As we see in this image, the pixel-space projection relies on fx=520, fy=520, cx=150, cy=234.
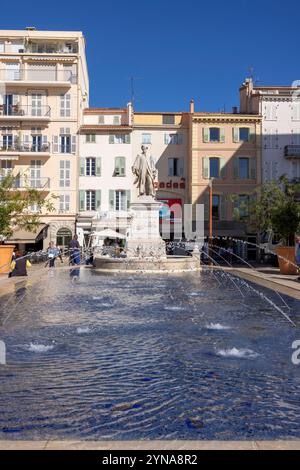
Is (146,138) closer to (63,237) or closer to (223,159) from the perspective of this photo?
(223,159)

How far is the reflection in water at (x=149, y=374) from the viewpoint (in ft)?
13.9

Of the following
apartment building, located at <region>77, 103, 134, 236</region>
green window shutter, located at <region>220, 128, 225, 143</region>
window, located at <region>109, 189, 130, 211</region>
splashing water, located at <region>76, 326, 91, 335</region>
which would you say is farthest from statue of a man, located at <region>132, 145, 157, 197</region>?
green window shutter, located at <region>220, 128, 225, 143</region>

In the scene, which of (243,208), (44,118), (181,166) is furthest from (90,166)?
(243,208)

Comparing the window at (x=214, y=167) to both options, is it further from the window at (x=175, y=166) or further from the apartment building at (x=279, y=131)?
the apartment building at (x=279, y=131)

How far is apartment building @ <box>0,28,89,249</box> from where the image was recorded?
46.7m

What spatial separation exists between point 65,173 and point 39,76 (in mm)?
9249

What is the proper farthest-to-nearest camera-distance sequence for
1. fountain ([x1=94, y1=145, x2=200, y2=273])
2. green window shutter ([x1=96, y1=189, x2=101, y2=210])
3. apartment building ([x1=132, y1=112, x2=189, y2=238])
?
apartment building ([x1=132, y1=112, x2=189, y2=238]), green window shutter ([x1=96, y1=189, x2=101, y2=210]), fountain ([x1=94, y1=145, x2=200, y2=273])

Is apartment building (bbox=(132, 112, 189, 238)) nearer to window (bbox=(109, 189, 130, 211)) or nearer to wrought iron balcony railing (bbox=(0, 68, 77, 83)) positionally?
window (bbox=(109, 189, 130, 211))

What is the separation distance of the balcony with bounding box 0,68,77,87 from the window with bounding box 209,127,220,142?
13.4m

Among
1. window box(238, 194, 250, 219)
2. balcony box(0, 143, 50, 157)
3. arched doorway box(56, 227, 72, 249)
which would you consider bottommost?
arched doorway box(56, 227, 72, 249)

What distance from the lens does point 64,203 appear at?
47.0 metres

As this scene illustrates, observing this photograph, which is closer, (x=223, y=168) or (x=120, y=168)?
(x=120, y=168)

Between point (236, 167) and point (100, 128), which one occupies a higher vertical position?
point (100, 128)

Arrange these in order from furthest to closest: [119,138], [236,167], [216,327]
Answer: [236,167] < [119,138] < [216,327]
